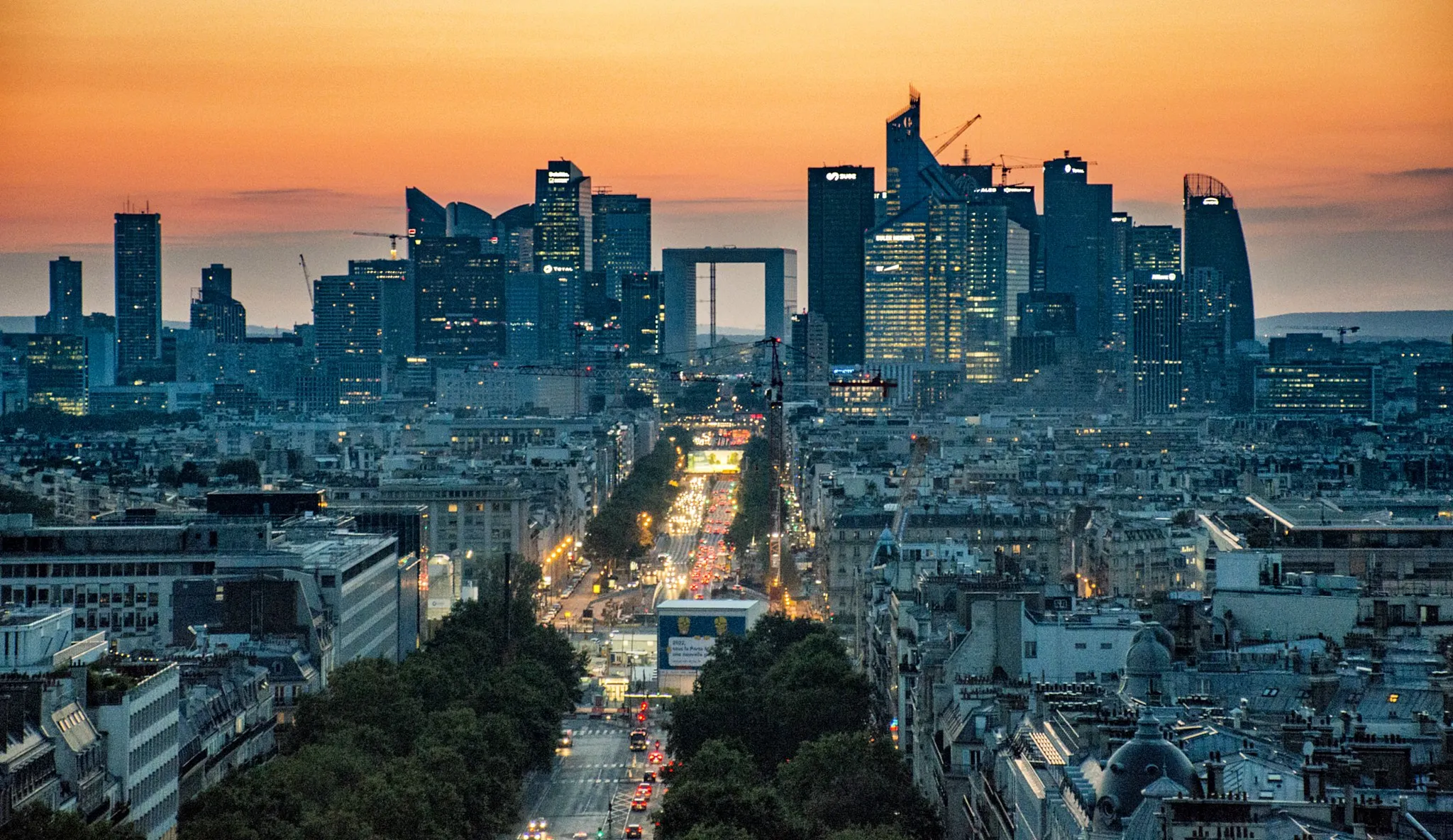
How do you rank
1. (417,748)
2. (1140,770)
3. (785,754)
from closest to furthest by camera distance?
(1140,770), (417,748), (785,754)

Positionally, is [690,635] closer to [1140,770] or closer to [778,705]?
[778,705]

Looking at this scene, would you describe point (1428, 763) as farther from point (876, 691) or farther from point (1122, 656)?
point (876, 691)

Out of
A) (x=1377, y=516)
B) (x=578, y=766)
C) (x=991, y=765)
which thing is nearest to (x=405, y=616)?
(x=578, y=766)

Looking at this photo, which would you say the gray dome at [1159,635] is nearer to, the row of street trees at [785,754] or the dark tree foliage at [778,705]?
the row of street trees at [785,754]

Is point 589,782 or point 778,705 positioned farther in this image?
point 589,782

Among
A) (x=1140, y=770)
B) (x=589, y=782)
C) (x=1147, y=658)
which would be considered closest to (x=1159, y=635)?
(x=1147, y=658)

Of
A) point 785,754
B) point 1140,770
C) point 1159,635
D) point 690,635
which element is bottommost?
point 785,754

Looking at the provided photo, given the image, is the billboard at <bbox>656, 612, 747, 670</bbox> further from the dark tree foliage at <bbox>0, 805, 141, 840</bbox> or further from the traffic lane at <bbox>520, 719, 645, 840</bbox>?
the dark tree foliage at <bbox>0, 805, 141, 840</bbox>
